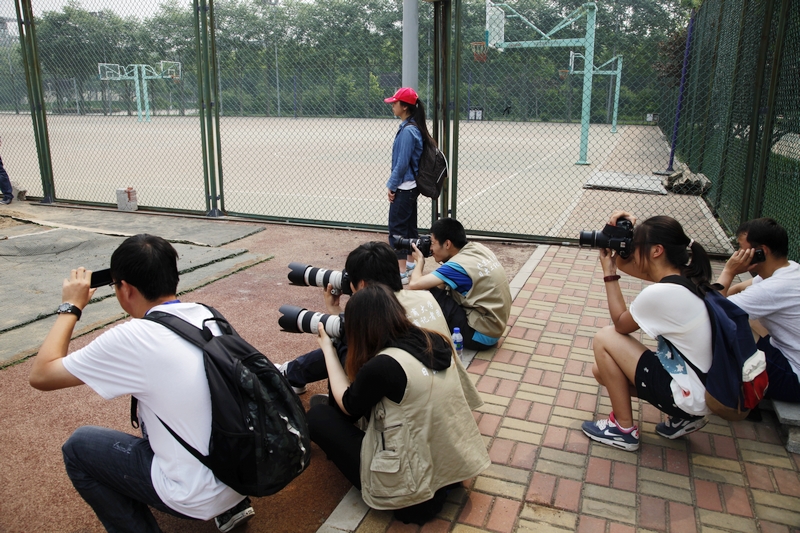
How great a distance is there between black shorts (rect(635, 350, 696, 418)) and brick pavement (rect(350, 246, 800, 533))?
303 millimetres

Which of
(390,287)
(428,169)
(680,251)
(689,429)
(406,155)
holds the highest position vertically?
(406,155)

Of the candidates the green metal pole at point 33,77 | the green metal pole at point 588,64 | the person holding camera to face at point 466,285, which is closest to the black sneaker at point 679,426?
the person holding camera to face at point 466,285

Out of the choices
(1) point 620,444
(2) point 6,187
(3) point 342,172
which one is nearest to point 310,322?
(1) point 620,444

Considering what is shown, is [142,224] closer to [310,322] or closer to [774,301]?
[310,322]

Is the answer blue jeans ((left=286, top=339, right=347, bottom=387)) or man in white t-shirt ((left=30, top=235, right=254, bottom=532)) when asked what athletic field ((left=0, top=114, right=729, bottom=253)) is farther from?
man in white t-shirt ((left=30, top=235, right=254, bottom=532))


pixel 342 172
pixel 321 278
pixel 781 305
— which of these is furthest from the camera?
pixel 342 172

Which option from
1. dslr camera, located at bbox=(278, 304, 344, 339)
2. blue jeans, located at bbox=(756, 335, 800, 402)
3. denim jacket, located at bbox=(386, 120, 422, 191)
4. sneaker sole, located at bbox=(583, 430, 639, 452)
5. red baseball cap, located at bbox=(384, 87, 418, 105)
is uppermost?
red baseball cap, located at bbox=(384, 87, 418, 105)

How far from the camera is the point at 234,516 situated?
8.41 ft

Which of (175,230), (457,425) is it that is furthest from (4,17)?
(457,425)

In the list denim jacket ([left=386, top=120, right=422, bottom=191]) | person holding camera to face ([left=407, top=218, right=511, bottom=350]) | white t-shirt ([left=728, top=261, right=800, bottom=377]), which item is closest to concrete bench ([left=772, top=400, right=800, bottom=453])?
white t-shirt ([left=728, top=261, right=800, bottom=377])

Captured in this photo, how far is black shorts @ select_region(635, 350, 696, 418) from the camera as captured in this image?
292 cm

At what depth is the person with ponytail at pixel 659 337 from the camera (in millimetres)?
2785

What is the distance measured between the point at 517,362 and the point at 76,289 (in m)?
2.71

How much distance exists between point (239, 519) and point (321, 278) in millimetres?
1266
